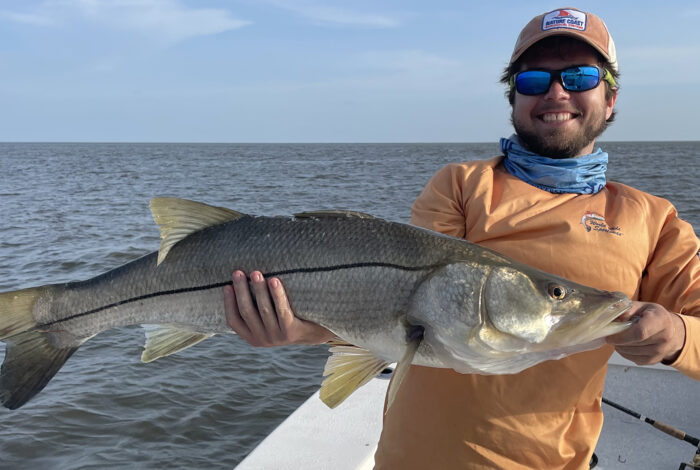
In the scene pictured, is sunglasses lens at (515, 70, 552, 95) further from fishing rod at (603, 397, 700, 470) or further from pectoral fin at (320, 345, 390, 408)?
fishing rod at (603, 397, 700, 470)

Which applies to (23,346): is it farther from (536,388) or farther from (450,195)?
(536,388)

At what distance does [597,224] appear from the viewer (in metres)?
2.50

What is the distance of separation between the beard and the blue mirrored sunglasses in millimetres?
156

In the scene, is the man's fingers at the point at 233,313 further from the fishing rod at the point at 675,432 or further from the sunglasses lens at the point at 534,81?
the fishing rod at the point at 675,432

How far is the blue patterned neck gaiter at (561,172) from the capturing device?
2621 millimetres

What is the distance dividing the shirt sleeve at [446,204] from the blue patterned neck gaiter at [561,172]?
0.27 metres

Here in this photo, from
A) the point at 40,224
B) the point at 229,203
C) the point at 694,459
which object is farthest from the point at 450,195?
the point at 229,203

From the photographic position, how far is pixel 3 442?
6.53 metres

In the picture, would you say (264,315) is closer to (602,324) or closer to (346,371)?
(346,371)

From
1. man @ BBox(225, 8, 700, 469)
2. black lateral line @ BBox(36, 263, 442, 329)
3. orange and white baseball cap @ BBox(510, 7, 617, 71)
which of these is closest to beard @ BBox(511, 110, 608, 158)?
man @ BBox(225, 8, 700, 469)

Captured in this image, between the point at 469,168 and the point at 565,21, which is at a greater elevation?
the point at 565,21

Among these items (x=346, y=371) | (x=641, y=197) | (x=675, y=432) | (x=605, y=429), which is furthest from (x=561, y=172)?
(x=605, y=429)

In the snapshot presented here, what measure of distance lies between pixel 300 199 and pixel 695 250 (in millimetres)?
22765

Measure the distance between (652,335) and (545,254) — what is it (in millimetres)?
559
